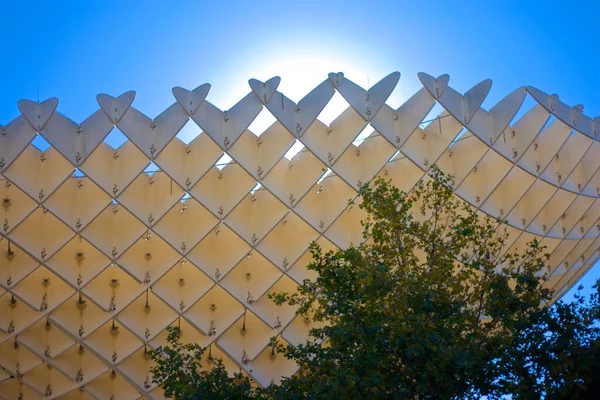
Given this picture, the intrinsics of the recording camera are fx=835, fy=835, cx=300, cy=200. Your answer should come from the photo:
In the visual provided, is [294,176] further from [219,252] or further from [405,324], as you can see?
[405,324]

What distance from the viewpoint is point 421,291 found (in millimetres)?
19516

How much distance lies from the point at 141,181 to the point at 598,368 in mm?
19481

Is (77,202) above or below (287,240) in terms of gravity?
above

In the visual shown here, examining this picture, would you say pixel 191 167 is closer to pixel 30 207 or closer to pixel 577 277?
pixel 30 207

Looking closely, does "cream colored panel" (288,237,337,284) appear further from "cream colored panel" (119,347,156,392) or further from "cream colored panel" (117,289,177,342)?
"cream colored panel" (119,347,156,392)

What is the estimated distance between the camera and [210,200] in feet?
104

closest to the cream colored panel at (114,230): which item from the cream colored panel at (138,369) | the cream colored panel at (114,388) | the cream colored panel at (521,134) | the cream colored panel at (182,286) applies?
the cream colored panel at (182,286)

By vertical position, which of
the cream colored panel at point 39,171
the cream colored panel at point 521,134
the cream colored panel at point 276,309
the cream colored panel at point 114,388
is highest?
the cream colored panel at point 521,134

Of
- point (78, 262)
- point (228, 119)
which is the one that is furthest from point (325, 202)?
point (78, 262)

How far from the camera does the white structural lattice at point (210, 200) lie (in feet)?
100

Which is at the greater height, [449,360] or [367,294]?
[367,294]

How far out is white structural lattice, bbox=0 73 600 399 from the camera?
100 feet

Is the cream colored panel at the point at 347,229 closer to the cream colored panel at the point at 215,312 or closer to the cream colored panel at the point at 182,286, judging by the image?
the cream colored panel at the point at 215,312

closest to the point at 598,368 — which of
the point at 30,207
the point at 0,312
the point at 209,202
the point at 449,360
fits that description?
the point at 449,360
